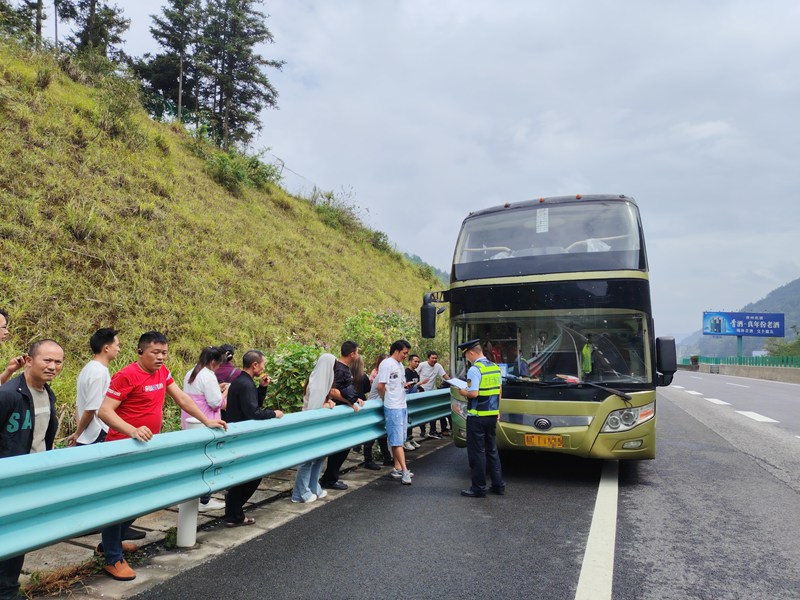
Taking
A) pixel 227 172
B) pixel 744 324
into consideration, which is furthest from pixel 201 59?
pixel 744 324

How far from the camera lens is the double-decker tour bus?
6734 mm

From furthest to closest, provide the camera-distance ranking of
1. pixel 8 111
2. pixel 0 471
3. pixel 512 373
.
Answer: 1. pixel 8 111
2. pixel 512 373
3. pixel 0 471

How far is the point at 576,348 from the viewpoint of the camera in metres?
7.04

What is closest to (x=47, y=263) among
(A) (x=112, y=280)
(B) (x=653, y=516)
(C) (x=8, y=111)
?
(A) (x=112, y=280)

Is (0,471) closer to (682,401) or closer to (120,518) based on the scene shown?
(120,518)

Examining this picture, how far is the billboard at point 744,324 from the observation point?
221 ft

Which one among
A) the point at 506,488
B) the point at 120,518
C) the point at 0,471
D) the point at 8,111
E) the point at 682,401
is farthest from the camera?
the point at 682,401

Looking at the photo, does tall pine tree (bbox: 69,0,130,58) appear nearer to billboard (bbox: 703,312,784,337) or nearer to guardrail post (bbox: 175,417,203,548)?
guardrail post (bbox: 175,417,203,548)

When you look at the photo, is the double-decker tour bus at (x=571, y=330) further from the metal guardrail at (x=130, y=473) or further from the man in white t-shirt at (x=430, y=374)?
the metal guardrail at (x=130, y=473)

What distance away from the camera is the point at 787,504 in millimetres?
A: 5969

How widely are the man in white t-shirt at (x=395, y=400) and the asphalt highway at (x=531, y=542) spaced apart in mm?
381

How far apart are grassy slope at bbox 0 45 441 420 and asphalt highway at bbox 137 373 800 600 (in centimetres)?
372

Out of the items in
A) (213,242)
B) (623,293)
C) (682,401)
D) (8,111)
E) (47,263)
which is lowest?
(682,401)

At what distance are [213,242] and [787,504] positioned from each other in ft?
44.1
